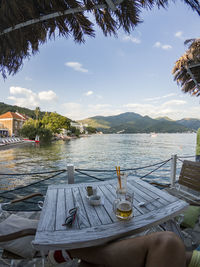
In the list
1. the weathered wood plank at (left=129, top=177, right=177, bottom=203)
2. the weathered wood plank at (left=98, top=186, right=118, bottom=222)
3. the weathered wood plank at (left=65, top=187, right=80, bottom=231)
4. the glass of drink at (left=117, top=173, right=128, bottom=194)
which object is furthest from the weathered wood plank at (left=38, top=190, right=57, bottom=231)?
the weathered wood plank at (left=129, top=177, right=177, bottom=203)

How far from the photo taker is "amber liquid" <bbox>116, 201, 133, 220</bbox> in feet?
4.43

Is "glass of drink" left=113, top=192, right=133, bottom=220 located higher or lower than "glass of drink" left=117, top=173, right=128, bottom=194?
lower

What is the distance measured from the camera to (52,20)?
1985mm

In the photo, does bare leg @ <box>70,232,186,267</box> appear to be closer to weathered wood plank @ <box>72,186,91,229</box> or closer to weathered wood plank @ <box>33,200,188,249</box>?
weathered wood plank @ <box>33,200,188,249</box>

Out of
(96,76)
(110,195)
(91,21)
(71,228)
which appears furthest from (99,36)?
(96,76)

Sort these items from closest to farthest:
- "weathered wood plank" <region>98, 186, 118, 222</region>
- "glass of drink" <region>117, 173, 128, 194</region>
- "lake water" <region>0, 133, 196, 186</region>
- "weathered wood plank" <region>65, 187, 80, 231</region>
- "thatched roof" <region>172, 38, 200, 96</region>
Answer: "weathered wood plank" <region>65, 187, 80, 231</region> → "weathered wood plank" <region>98, 186, 118, 222</region> → "glass of drink" <region>117, 173, 128, 194</region> → "thatched roof" <region>172, 38, 200, 96</region> → "lake water" <region>0, 133, 196, 186</region>

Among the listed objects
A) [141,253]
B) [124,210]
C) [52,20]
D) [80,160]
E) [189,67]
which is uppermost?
[52,20]

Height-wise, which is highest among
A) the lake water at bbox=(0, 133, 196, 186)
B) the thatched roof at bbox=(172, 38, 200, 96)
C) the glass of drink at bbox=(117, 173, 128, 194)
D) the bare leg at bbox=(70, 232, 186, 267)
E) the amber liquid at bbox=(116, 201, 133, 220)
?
the thatched roof at bbox=(172, 38, 200, 96)

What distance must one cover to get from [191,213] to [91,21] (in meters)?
3.16

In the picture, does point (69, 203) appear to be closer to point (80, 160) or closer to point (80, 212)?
point (80, 212)

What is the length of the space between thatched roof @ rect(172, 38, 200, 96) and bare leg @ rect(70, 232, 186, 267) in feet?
9.68

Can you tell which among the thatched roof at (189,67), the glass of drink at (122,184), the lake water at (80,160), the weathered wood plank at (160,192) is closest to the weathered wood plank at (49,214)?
the glass of drink at (122,184)

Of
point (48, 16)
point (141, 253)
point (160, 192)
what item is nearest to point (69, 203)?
point (141, 253)

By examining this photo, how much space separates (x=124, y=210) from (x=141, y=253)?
13.4 inches
